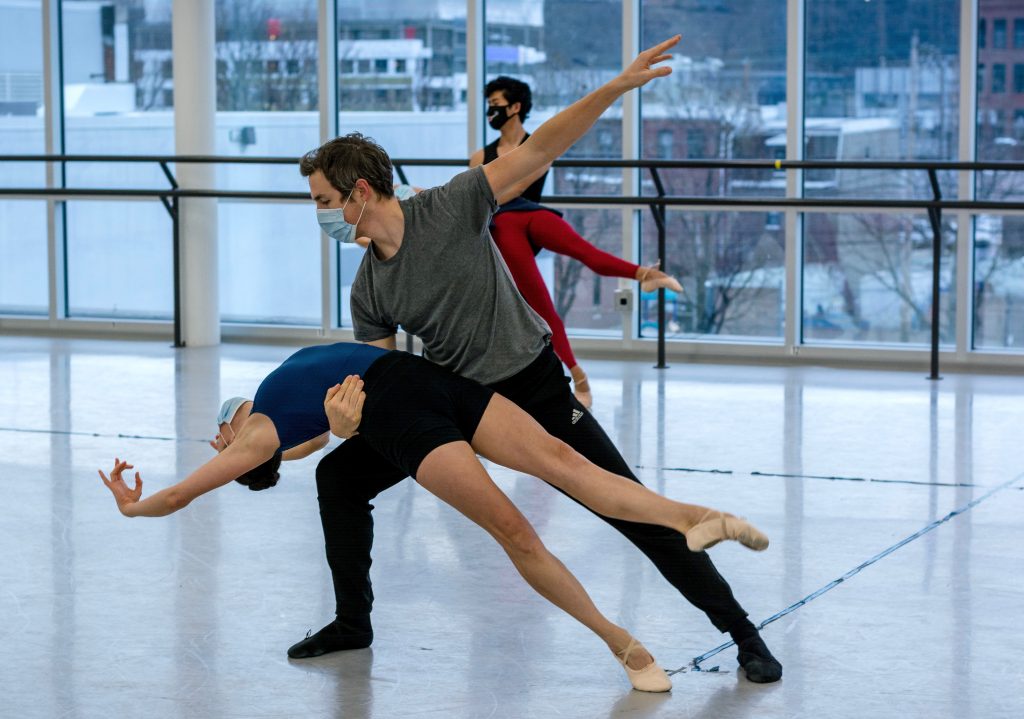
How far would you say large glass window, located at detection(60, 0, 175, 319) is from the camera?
1021 centimetres

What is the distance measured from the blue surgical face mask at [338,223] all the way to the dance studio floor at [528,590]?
3.19ft

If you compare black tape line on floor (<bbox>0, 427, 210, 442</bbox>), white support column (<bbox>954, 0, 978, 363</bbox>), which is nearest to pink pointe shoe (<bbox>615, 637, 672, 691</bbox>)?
black tape line on floor (<bbox>0, 427, 210, 442</bbox>)

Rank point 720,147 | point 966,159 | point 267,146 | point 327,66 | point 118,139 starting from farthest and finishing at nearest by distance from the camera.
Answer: point 118,139
point 267,146
point 327,66
point 720,147
point 966,159

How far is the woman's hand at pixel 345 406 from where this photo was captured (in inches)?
123

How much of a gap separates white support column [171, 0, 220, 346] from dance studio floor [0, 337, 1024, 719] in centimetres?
270

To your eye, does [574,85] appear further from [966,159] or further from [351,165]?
[351,165]

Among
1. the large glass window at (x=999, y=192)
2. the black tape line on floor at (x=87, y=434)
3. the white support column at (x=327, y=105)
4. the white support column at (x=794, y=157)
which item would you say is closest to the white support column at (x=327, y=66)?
the white support column at (x=327, y=105)

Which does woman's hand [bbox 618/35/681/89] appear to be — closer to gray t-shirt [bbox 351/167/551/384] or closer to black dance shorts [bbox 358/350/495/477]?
gray t-shirt [bbox 351/167/551/384]

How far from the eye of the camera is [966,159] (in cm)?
848

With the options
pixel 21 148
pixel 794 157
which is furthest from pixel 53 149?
pixel 794 157

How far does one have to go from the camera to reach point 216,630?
146 inches

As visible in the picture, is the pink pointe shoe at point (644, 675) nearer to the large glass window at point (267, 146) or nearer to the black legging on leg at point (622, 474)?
the black legging on leg at point (622, 474)

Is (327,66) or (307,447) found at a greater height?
(327,66)

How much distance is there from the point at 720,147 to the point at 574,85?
102cm
